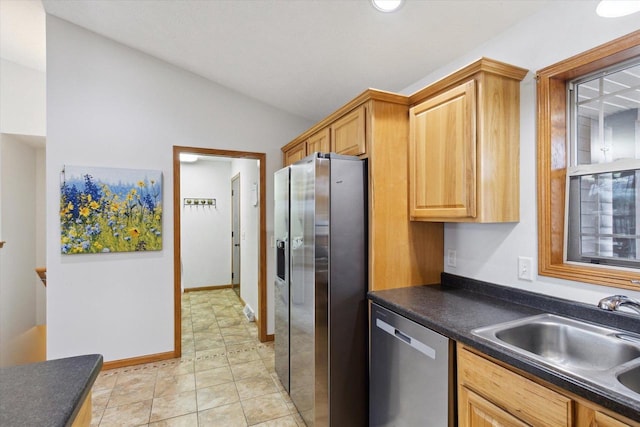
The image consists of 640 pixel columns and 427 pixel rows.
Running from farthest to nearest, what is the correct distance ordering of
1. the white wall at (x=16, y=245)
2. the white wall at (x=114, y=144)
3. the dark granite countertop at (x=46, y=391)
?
the white wall at (x=16, y=245), the white wall at (x=114, y=144), the dark granite countertop at (x=46, y=391)

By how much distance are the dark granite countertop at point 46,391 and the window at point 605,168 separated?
2.08 metres

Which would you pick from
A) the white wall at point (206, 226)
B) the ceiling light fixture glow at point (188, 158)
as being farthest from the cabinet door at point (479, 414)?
the white wall at point (206, 226)

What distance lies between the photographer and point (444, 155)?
1.76m

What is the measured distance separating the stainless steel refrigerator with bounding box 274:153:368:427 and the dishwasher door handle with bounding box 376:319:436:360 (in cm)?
24

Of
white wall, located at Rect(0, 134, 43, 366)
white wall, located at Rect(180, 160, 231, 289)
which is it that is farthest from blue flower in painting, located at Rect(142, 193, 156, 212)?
white wall, located at Rect(180, 160, 231, 289)

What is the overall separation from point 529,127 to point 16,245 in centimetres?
491

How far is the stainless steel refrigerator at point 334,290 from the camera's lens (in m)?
1.89

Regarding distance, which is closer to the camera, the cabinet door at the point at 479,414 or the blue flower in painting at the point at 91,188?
the cabinet door at the point at 479,414

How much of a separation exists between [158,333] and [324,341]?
198cm

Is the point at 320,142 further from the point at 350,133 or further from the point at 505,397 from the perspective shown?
the point at 505,397

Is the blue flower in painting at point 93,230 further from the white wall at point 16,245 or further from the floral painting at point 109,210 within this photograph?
the white wall at point 16,245

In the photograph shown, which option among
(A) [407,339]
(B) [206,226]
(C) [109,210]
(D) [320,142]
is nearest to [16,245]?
(C) [109,210]

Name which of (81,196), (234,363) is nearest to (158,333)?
(234,363)

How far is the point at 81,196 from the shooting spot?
2752mm
